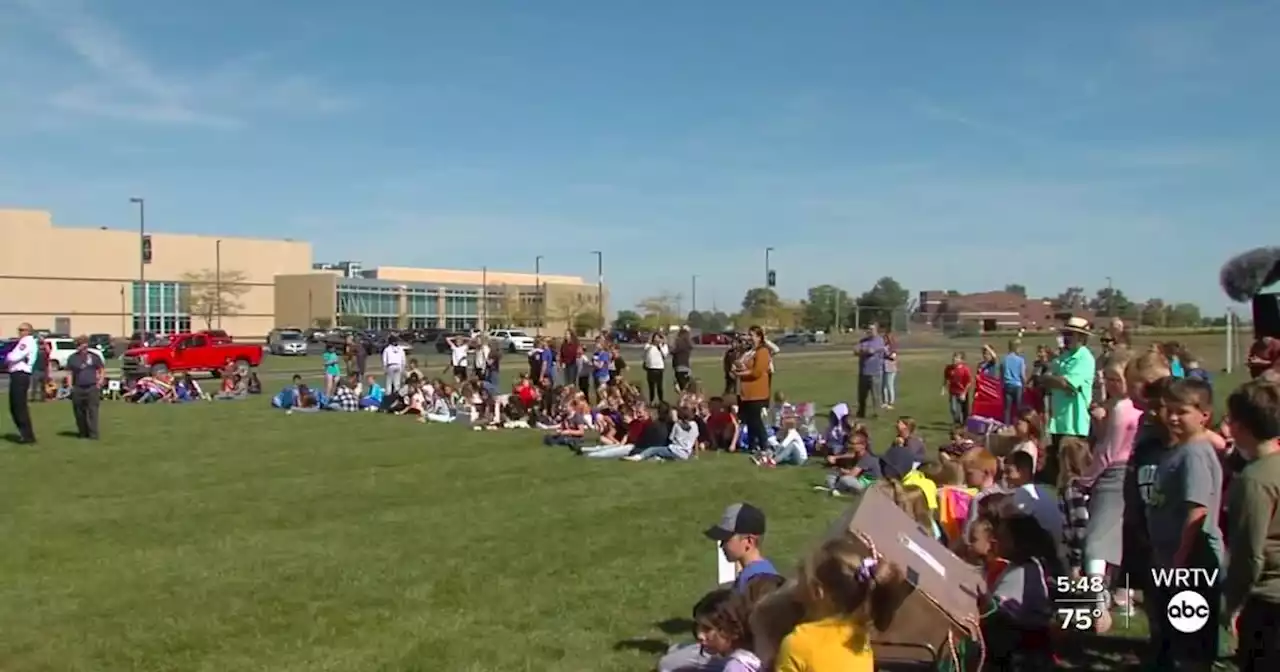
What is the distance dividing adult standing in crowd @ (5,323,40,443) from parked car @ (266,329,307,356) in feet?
149

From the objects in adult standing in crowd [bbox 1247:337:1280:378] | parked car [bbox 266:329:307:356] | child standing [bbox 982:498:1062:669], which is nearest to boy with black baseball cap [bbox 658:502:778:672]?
child standing [bbox 982:498:1062:669]

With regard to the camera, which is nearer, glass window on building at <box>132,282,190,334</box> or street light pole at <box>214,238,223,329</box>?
street light pole at <box>214,238,223,329</box>

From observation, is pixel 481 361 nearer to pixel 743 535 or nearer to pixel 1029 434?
pixel 1029 434

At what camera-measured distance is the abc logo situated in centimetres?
479

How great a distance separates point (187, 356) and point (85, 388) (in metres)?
18.5

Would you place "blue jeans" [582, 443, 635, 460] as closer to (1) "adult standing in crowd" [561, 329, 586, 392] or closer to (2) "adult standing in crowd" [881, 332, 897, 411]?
(2) "adult standing in crowd" [881, 332, 897, 411]

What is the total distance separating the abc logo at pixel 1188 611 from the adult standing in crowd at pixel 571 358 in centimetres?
1859

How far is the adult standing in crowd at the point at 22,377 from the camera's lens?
1579cm

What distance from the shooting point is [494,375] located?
974 inches

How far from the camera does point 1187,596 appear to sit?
15.7ft

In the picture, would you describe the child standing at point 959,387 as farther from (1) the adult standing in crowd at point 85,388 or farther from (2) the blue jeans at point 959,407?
(1) the adult standing in crowd at point 85,388

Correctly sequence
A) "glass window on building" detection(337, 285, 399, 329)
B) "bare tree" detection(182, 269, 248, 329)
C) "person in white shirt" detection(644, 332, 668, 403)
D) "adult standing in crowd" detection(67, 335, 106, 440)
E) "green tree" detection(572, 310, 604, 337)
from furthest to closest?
"glass window on building" detection(337, 285, 399, 329), "green tree" detection(572, 310, 604, 337), "bare tree" detection(182, 269, 248, 329), "person in white shirt" detection(644, 332, 668, 403), "adult standing in crowd" detection(67, 335, 106, 440)

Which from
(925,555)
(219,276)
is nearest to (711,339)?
(219,276)

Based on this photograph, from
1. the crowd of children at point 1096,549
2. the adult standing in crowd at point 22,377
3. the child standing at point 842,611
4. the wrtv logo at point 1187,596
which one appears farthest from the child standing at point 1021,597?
the adult standing in crowd at point 22,377
